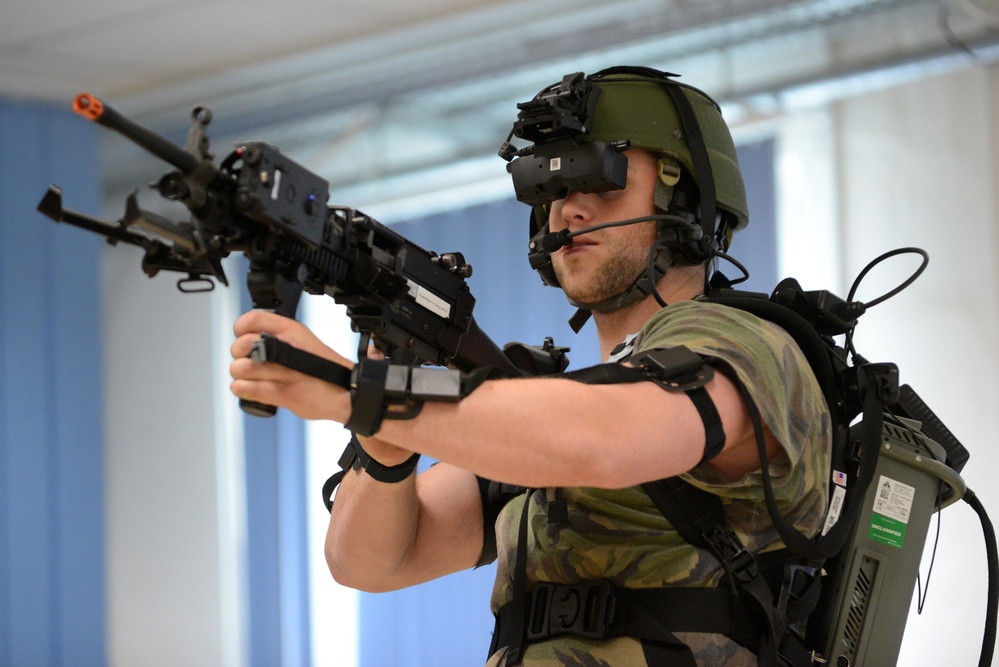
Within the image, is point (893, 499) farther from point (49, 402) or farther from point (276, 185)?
point (49, 402)

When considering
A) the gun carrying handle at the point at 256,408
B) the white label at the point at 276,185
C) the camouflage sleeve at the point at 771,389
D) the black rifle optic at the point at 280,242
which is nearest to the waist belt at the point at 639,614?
the camouflage sleeve at the point at 771,389

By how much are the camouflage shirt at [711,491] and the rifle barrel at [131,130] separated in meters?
0.57

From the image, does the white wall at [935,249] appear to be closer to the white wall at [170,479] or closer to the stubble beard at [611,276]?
the stubble beard at [611,276]

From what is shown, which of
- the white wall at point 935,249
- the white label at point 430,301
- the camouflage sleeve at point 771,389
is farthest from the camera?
the white wall at point 935,249

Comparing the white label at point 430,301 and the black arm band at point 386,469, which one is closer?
the white label at point 430,301

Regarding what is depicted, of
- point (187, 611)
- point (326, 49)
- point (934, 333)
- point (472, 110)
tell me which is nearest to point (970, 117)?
point (934, 333)

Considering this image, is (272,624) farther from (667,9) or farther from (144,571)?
(667,9)

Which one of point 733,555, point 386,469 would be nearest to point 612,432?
point 733,555

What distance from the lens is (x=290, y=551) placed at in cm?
446

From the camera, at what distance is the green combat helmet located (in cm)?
168

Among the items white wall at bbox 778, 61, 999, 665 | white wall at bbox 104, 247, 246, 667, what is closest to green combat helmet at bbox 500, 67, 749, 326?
white wall at bbox 778, 61, 999, 665

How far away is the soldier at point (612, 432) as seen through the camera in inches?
42.8

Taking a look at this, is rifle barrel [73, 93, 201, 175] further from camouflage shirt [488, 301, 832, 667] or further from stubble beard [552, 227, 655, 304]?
stubble beard [552, 227, 655, 304]

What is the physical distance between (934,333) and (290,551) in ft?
8.83
